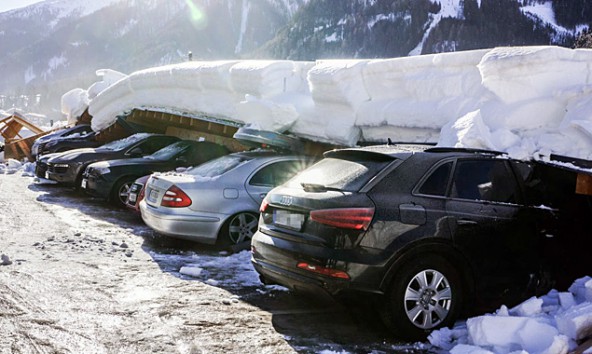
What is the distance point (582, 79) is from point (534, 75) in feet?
1.84

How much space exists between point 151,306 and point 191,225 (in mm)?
2350

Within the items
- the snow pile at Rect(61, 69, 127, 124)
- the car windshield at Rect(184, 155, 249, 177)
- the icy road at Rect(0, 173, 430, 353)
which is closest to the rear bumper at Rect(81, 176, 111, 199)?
the icy road at Rect(0, 173, 430, 353)

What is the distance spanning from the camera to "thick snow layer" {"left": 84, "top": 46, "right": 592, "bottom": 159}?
20.8 feet

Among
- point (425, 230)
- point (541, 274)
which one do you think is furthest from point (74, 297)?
point (541, 274)

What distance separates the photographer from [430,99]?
824cm

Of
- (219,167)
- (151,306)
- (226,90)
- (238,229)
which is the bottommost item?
(151,306)

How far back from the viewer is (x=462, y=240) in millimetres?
4605

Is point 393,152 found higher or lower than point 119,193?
higher

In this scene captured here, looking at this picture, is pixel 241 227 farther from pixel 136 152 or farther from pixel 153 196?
pixel 136 152

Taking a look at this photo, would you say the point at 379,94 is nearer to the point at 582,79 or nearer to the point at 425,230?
the point at 582,79

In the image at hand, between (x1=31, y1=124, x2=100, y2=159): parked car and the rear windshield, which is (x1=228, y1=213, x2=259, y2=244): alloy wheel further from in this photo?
(x1=31, y1=124, x2=100, y2=159): parked car

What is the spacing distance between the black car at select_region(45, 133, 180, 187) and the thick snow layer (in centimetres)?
145

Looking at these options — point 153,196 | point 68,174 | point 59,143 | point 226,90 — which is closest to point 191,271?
point 153,196

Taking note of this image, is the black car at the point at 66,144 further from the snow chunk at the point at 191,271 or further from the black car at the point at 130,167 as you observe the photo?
the snow chunk at the point at 191,271
